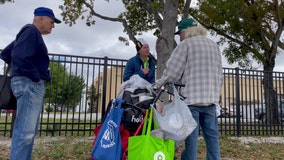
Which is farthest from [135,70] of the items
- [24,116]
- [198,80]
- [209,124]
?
[24,116]

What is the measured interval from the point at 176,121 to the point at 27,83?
62.6 inches

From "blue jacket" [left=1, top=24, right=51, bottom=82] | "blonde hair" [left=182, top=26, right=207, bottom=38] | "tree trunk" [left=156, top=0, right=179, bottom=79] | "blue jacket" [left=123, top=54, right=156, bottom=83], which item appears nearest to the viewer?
"blue jacket" [left=1, top=24, right=51, bottom=82]

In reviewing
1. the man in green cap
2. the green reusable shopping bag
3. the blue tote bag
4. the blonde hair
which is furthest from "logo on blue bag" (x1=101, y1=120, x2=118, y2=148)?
the blonde hair

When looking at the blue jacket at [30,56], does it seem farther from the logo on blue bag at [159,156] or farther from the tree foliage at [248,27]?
the tree foliage at [248,27]

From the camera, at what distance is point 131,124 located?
9.03ft

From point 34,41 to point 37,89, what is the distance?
20.2 inches

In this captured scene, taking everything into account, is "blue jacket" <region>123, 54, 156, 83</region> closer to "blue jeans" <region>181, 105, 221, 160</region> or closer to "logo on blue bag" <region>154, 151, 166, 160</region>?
"blue jeans" <region>181, 105, 221, 160</region>

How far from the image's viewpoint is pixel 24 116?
2910 mm

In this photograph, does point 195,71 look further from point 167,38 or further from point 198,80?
point 167,38

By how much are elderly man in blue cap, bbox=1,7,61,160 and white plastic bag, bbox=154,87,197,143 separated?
1313mm

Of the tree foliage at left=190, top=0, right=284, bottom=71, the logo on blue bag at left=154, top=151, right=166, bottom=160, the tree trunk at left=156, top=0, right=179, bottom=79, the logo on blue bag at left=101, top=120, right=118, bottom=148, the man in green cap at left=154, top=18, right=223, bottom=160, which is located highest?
the tree foliage at left=190, top=0, right=284, bottom=71

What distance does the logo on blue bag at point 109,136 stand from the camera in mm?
2602

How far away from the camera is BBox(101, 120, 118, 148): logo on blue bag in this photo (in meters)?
2.60

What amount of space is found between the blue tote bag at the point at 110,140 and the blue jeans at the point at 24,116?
2.59ft
